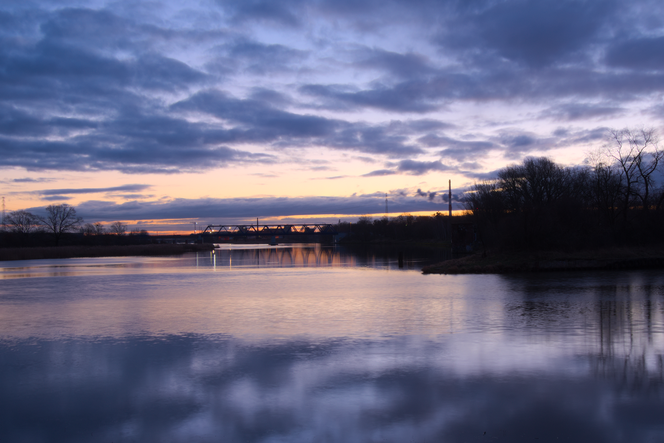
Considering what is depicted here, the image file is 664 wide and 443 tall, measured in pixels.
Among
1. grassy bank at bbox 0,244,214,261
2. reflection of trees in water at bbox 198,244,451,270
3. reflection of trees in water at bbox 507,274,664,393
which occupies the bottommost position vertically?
reflection of trees in water at bbox 198,244,451,270

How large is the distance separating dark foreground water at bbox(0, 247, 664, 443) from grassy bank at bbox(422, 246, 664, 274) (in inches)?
458

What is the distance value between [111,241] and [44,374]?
98.4 metres

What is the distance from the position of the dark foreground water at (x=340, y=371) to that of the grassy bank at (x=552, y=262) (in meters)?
11.6

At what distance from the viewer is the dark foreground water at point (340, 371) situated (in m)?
5.75

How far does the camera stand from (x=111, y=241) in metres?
98.1

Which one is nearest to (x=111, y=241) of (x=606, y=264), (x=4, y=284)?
(x=4, y=284)

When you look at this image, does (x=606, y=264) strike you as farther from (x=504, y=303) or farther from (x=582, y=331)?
(x=582, y=331)

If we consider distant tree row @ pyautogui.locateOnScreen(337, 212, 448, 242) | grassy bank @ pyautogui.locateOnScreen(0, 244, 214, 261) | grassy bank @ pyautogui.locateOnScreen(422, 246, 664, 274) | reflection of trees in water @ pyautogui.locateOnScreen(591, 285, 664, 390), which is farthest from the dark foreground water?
distant tree row @ pyautogui.locateOnScreen(337, 212, 448, 242)

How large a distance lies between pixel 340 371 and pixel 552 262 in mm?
23431

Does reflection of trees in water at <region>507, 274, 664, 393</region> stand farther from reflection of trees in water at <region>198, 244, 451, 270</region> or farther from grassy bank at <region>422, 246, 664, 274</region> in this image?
reflection of trees in water at <region>198, 244, 451, 270</region>

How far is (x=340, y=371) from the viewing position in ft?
26.2

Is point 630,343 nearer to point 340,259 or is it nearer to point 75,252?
point 340,259

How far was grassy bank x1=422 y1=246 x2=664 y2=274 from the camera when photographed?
27531 millimetres

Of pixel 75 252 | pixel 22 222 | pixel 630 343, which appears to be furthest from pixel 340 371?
pixel 22 222
